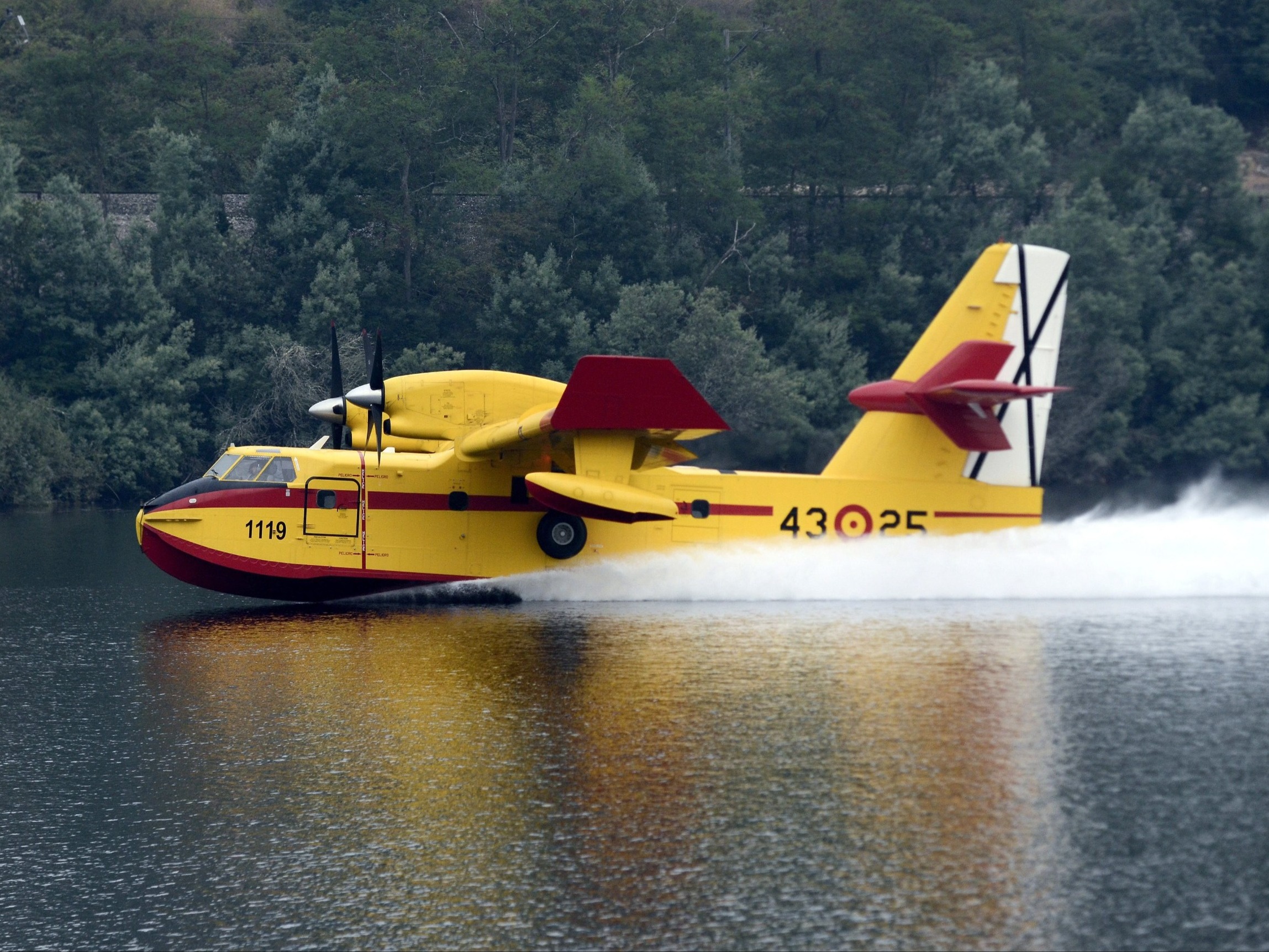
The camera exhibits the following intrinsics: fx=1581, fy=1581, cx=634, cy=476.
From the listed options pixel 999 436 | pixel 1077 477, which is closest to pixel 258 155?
pixel 1077 477

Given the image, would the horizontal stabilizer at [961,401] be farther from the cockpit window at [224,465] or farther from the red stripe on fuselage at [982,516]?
the cockpit window at [224,465]

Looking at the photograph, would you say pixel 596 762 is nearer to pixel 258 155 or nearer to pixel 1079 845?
pixel 1079 845

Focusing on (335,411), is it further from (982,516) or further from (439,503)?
(982,516)

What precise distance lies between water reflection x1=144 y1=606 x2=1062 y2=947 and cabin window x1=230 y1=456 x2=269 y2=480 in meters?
3.76

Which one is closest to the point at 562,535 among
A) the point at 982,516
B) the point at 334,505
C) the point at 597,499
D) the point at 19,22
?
the point at 597,499

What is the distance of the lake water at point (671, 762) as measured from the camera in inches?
635

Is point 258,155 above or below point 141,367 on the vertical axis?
above

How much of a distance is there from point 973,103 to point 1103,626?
6229 cm

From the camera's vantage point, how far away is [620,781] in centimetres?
2011

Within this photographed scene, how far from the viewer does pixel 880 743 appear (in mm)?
21625

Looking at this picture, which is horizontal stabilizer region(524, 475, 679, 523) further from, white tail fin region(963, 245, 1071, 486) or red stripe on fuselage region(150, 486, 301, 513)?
white tail fin region(963, 245, 1071, 486)

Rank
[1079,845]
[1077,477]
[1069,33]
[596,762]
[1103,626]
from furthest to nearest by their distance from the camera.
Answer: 1. [1069,33]
2. [1077,477]
3. [1103,626]
4. [596,762]
5. [1079,845]

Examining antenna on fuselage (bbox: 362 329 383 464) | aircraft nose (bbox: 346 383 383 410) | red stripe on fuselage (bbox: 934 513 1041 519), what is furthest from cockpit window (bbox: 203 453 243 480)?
red stripe on fuselage (bbox: 934 513 1041 519)

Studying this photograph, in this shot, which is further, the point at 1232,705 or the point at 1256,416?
the point at 1256,416
